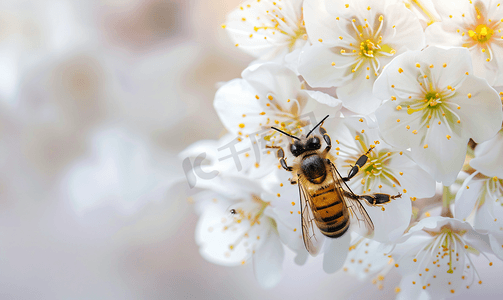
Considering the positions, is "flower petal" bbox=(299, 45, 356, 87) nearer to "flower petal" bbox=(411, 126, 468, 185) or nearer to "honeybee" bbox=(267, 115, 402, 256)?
"honeybee" bbox=(267, 115, 402, 256)

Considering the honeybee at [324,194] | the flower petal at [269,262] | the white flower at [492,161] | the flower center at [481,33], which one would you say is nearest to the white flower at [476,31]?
the flower center at [481,33]

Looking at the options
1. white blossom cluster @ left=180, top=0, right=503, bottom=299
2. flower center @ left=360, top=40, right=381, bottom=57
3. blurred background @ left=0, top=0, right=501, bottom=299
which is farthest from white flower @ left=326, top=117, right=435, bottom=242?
blurred background @ left=0, top=0, right=501, bottom=299

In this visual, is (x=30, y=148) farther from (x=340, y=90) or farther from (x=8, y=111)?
(x=340, y=90)

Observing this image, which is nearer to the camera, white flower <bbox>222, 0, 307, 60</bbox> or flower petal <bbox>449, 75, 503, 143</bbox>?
flower petal <bbox>449, 75, 503, 143</bbox>

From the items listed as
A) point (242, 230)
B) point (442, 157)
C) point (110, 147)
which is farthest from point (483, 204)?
point (110, 147)

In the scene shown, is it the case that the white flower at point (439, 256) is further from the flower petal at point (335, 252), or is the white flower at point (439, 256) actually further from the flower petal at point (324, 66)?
the flower petal at point (324, 66)

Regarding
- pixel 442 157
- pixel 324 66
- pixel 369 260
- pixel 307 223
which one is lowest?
pixel 369 260

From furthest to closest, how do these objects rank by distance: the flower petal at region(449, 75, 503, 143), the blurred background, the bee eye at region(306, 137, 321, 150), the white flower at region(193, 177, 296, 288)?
the blurred background → the white flower at region(193, 177, 296, 288) → the bee eye at region(306, 137, 321, 150) → the flower petal at region(449, 75, 503, 143)

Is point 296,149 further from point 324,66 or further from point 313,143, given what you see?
point 324,66
